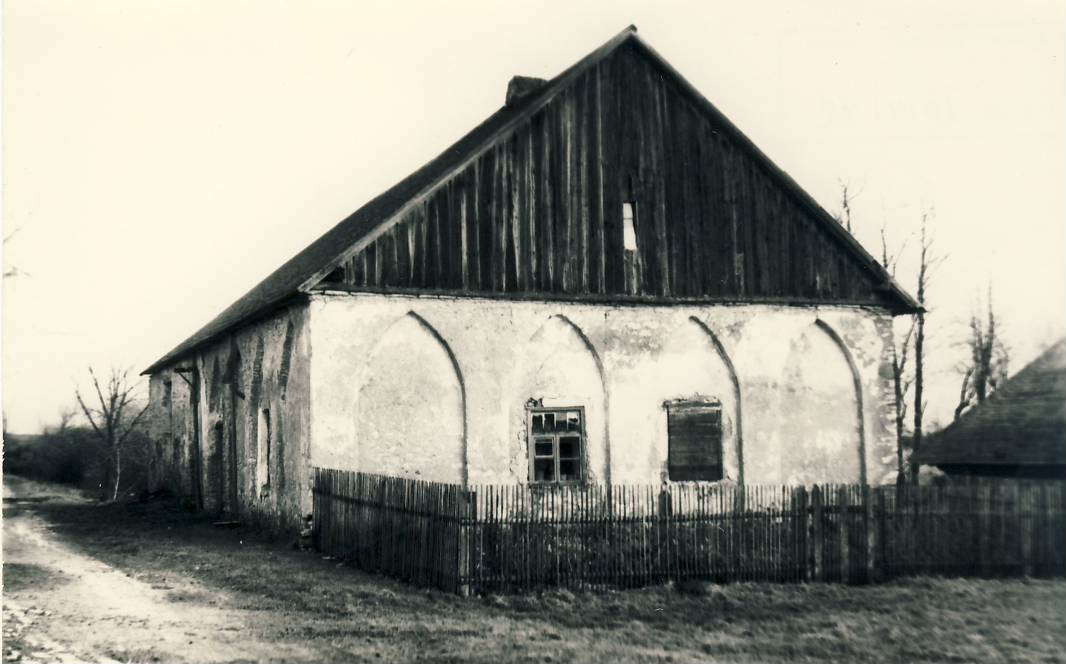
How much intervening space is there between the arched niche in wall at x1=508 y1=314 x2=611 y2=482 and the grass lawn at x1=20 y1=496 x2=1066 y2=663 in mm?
5160

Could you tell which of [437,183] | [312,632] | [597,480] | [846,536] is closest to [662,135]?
[437,183]

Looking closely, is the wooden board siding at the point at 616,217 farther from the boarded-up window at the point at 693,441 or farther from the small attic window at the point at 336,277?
the boarded-up window at the point at 693,441

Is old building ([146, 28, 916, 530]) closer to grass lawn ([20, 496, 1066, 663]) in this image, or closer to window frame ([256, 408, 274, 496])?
window frame ([256, 408, 274, 496])

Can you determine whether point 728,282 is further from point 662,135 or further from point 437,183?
point 437,183

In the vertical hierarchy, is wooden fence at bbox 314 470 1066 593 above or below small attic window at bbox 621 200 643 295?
below

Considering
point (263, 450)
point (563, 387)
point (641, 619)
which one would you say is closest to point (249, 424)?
point (263, 450)

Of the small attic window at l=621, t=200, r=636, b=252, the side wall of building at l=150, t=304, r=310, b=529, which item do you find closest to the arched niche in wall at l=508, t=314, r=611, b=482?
the small attic window at l=621, t=200, r=636, b=252

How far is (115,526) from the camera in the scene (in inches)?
1035

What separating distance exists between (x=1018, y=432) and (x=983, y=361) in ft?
55.0

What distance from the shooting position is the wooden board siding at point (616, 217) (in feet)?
70.1

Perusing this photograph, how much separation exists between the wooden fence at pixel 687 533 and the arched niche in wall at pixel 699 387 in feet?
16.0

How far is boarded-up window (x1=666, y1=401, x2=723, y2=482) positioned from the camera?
22.7 m

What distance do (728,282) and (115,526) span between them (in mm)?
15074

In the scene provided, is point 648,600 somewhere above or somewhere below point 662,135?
below
